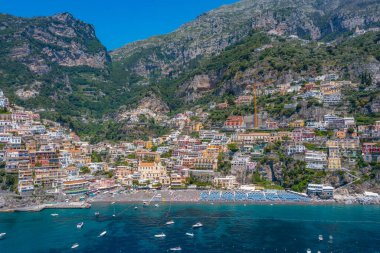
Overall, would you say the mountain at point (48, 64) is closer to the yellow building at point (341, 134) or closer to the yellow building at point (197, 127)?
the yellow building at point (197, 127)

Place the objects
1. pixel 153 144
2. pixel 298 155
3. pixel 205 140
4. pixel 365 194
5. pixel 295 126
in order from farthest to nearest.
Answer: pixel 153 144, pixel 205 140, pixel 295 126, pixel 298 155, pixel 365 194

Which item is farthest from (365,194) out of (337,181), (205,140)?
(205,140)

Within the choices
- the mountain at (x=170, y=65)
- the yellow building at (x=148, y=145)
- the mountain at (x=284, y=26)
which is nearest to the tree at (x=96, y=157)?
the yellow building at (x=148, y=145)

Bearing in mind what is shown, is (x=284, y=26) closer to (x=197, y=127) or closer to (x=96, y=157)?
(x=197, y=127)

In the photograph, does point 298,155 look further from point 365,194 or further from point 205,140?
point 205,140

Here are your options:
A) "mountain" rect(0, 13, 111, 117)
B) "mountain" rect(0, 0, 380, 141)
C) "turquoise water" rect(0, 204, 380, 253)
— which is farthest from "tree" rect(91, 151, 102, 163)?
"mountain" rect(0, 13, 111, 117)

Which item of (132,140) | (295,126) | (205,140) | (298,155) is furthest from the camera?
(132,140)
